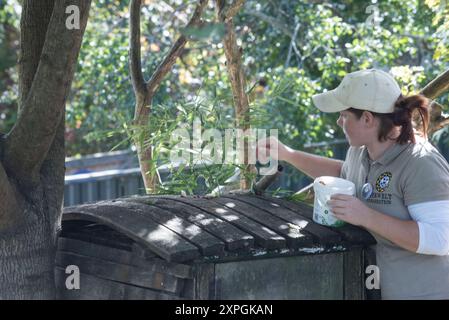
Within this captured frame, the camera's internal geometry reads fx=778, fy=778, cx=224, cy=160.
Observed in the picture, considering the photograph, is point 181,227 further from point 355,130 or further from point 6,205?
point 355,130

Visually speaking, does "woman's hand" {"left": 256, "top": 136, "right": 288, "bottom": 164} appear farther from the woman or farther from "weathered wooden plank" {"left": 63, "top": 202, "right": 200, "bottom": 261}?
"weathered wooden plank" {"left": 63, "top": 202, "right": 200, "bottom": 261}

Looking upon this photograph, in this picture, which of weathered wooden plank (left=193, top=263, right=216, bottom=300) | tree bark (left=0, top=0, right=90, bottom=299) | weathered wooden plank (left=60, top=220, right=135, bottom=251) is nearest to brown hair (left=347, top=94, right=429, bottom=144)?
weathered wooden plank (left=193, top=263, right=216, bottom=300)

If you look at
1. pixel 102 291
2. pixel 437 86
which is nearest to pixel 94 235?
pixel 102 291

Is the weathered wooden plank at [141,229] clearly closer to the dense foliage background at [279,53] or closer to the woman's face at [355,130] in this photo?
the woman's face at [355,130]

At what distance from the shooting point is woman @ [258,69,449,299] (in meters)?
2.41

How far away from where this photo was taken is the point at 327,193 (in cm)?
A: 253

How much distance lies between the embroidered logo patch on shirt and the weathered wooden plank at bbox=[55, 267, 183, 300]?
782mm

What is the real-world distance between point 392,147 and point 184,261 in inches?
33.3

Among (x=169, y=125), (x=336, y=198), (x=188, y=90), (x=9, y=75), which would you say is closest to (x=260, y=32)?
(x=188, y=90)

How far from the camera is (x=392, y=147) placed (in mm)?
2584

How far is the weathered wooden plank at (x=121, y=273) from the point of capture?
2.23 metres

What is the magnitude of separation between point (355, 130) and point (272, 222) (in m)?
0.43

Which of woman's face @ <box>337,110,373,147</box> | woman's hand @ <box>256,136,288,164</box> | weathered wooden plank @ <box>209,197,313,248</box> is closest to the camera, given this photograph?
weathered wooden plank @ <box>209,197,313,248</box>
